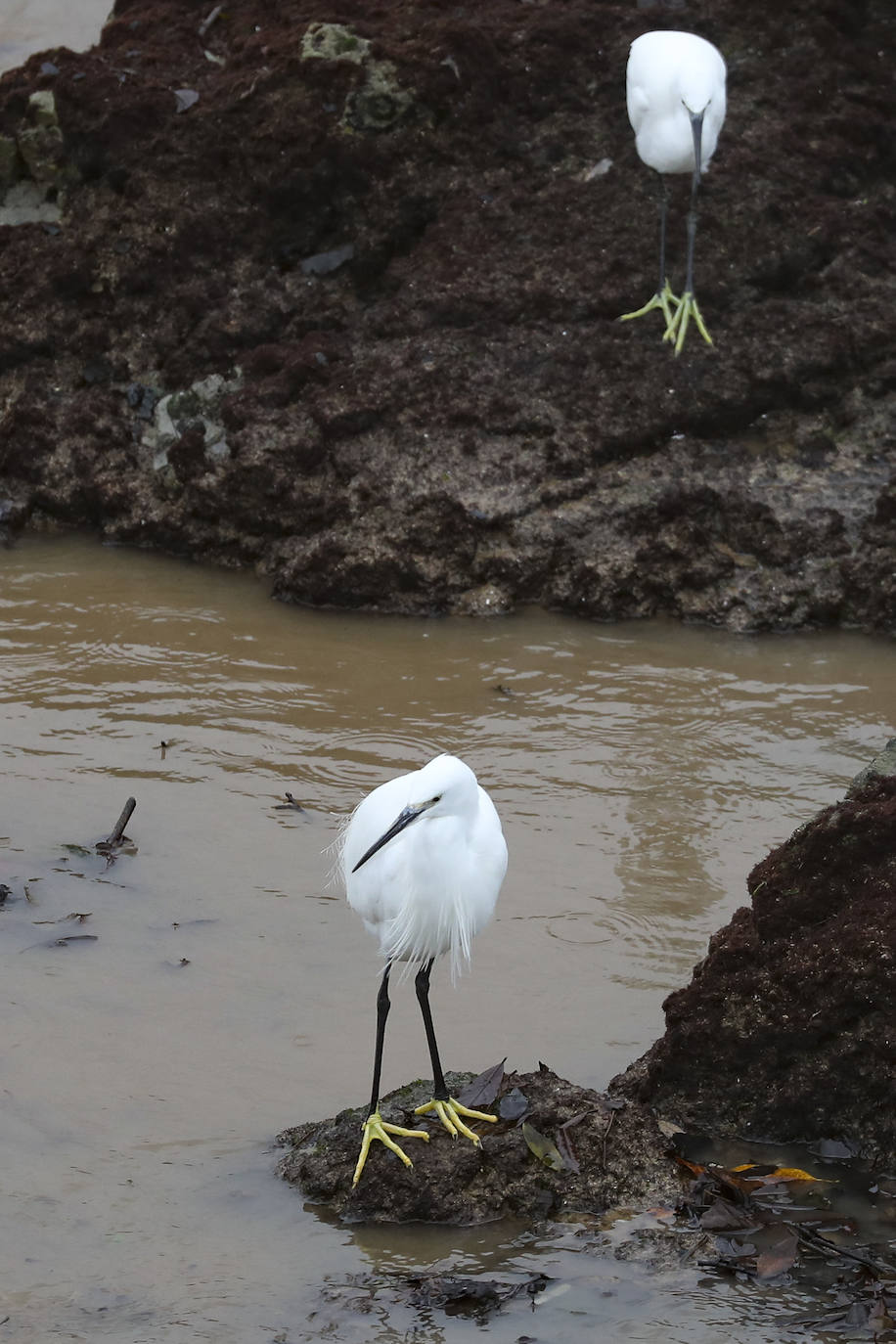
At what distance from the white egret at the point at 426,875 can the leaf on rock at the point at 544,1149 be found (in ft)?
0.43

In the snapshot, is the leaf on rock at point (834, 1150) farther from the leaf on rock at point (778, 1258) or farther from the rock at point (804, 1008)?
the leaf on rock at point (778, 1258)

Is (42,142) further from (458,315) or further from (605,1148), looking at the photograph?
(605,1148)

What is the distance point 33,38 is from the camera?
35.0 feet

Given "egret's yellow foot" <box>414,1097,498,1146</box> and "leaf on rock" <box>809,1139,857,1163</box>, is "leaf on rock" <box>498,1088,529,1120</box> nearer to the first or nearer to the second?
"egret's yellow foot" <box>414,1097,498,1146</box>

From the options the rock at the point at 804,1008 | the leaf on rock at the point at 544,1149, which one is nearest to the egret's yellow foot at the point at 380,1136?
the leaf on rock at the point at 544,1149

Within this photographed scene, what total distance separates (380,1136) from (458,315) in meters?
4.11

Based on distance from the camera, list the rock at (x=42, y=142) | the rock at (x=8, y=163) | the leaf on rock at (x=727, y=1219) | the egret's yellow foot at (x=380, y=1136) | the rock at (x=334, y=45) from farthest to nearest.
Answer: the rock at (x=8, y=163)
the rock at (x=42, y=142)
the rock at (x=334, y=45)
the egret's yellow foot at (x=380, y=1136)
the leaf on rock at (x=727, y=1219)

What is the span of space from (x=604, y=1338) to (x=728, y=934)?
97 centimetres

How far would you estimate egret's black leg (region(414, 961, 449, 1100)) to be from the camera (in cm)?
363

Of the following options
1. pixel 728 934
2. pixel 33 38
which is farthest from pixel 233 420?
pixel 33 38

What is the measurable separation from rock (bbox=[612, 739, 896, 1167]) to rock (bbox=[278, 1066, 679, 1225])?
0.19 metres

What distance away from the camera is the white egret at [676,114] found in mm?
6316

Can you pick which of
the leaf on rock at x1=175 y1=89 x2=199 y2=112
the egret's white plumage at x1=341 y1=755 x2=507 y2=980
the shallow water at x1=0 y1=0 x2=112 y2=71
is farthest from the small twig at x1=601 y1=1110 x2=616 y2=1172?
the shallow water at x1=0 y1=0 x2=112 y2=71

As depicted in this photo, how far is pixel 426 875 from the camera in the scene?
3512mm
